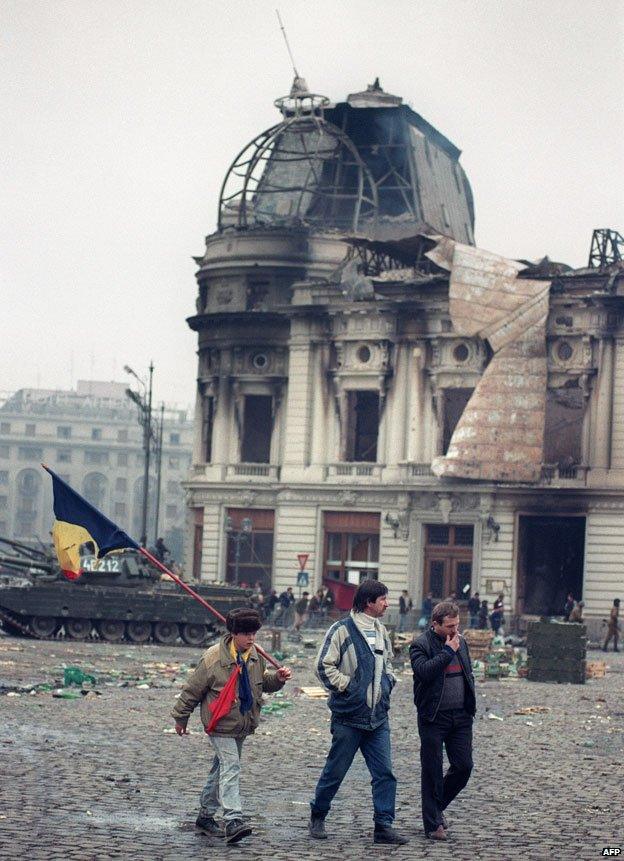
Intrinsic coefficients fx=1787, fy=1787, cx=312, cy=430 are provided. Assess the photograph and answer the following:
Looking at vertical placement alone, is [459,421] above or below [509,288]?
below

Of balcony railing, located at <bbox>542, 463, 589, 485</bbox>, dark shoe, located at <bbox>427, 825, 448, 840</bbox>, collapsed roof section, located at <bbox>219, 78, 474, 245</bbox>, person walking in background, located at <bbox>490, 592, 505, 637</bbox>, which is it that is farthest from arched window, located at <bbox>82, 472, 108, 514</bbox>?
dark shoe, located at <bbox>427, 825, 448, 840</bbox>

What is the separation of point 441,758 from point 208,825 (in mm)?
A: 1837

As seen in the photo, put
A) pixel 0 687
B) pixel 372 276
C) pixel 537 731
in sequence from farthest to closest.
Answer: pixel 372 276 < pixel 0 687 < pixel 537 731

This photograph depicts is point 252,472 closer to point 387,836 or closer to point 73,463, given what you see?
point 387,836

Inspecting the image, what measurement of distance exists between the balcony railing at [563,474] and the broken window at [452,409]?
154 inches

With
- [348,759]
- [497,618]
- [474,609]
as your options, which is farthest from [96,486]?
[348,759]

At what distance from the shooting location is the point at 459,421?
191ft

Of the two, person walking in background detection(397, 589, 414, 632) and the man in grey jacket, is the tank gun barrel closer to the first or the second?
person walking in background detection(397, 589, 414, 632)

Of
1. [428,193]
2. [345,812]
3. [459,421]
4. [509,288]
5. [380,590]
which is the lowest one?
[345,812]

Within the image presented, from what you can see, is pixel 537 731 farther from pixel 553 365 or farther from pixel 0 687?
pixel 553 365

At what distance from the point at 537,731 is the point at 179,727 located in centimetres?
1066

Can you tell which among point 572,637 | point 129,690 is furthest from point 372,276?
point 129,690

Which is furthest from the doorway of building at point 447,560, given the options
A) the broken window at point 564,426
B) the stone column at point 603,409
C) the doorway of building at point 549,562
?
the stone column at point 603,409

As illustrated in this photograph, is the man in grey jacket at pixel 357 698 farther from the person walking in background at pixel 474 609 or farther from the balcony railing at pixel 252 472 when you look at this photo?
the balcony railing at pixel 252 472
